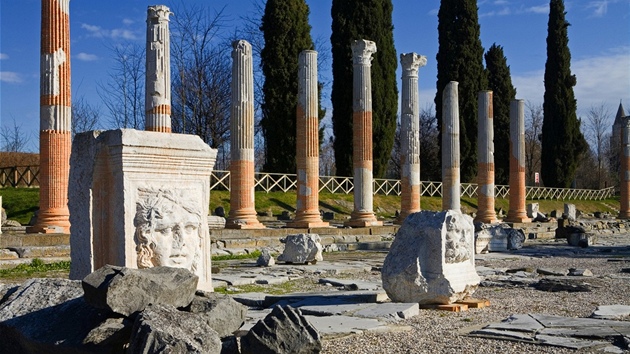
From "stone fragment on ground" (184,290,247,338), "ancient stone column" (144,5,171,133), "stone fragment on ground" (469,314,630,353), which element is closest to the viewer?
"stone fragment on ground" (184,290,247,338)

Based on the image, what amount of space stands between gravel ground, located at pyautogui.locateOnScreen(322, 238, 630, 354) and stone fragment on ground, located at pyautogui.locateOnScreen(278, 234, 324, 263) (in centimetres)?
219

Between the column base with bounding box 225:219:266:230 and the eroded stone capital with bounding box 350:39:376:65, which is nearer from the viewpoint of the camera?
the column base with bounding box 225:219:266:230

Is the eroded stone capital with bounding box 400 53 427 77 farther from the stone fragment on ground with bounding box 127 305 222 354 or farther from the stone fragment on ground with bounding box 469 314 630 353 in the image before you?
the stone fragment on ground with bounding box 127 305 222 354

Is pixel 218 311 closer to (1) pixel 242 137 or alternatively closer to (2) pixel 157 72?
(2) pixel 157 72

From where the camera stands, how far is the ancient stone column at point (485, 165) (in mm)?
29359

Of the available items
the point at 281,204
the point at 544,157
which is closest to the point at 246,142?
the point at 281,204

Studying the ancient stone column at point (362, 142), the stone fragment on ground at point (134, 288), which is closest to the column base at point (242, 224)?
the ancient stone column at point (362, 142)

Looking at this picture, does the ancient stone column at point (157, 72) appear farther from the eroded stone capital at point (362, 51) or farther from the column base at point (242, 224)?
the eroded stone capital at point (362, 51)

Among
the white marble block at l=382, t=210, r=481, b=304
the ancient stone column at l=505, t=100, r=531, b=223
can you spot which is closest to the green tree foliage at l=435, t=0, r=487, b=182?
the ancient stone column at l=505, t=100, r=531, b=223

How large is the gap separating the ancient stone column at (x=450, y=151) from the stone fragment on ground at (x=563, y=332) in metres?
20.5

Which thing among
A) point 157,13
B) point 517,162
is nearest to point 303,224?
point 157,13

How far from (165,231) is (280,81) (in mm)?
28401

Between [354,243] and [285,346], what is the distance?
15959 mm

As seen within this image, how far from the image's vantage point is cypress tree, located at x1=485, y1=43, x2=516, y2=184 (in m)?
47.6
